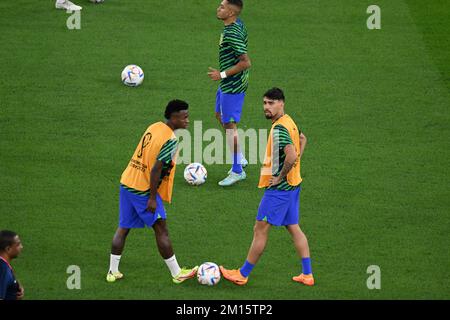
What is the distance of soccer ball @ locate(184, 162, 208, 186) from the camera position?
14.3 m

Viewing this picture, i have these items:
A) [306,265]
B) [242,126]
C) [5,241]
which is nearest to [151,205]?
[5,241]

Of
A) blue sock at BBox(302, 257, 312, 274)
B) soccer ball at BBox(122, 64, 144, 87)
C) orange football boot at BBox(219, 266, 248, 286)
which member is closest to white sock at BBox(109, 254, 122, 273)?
orange football boot at BBox(219, 266, 248, 286)

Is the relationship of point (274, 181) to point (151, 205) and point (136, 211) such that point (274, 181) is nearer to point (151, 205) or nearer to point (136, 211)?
point (151, 205)

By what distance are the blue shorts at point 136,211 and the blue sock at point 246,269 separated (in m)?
1.09

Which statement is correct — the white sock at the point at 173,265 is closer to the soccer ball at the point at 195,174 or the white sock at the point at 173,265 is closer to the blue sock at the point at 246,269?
the blue sock at the point at 246,269

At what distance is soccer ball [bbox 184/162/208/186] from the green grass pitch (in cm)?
14

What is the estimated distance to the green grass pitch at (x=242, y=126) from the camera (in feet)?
40.0

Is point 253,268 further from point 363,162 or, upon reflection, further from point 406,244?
point 363,162

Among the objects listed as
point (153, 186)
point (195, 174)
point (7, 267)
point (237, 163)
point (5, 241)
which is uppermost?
point (237, 163)

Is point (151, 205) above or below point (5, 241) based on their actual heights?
above

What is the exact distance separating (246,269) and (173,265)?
830 millimetres

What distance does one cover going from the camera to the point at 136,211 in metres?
11.6

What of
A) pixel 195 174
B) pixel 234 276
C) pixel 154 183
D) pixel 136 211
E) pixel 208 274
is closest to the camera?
pixel 154 183

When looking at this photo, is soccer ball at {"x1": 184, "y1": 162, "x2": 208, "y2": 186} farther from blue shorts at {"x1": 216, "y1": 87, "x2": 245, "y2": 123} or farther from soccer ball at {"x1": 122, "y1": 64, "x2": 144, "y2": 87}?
soccer ball at {"x1": 122, "y1": 64, "x2": 144, "y2": 87}
